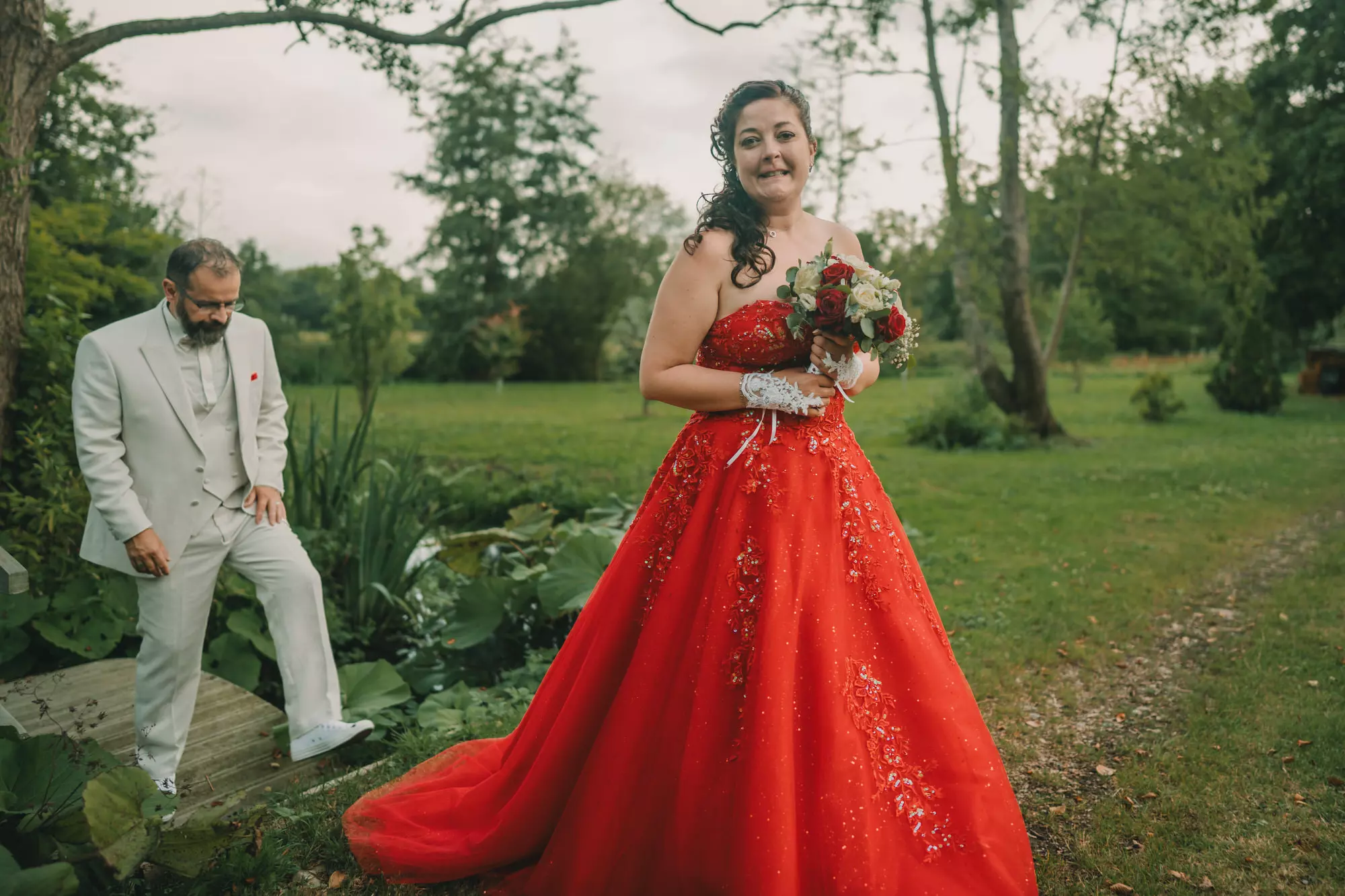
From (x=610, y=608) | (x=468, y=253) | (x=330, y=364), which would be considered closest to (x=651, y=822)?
(x=610, y=608)

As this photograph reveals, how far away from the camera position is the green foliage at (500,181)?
36.2 metres

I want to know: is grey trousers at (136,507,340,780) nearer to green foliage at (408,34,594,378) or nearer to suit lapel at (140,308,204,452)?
suit lapel at (140,308,204,452)

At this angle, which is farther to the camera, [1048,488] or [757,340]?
[1048,488]

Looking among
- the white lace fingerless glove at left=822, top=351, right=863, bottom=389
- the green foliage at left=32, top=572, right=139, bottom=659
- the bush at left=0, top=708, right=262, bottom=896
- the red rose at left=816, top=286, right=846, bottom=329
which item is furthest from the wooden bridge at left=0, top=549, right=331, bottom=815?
the red rose at left=816, top=286, right=846, bottom=329

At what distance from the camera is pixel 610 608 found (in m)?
2.80

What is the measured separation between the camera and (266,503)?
355 centimetres

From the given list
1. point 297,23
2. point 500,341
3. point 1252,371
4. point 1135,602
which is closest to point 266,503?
→ point 297,23

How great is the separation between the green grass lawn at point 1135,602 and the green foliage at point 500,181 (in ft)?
69.0

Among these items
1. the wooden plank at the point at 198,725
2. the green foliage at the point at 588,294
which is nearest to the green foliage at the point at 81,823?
the wooden plank at the point at 198,725

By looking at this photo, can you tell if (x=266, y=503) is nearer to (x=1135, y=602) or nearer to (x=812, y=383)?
(x=812, y=383)

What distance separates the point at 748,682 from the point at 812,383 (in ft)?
2.88

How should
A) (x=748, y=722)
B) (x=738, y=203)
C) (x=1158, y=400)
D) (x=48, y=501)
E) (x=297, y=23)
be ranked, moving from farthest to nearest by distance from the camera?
(x=1158, y=400), (x=297, y=23), (x=48, y=501), (x=738, y=203), (x=748, y=722)

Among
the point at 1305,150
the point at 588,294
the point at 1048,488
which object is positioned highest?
the point at 1305,150

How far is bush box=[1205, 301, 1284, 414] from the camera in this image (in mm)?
18844
